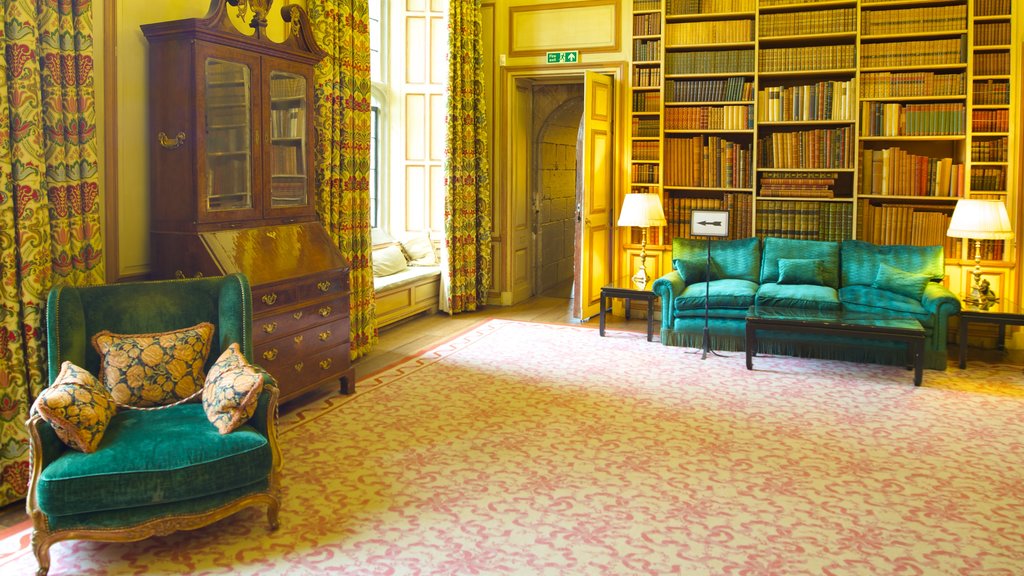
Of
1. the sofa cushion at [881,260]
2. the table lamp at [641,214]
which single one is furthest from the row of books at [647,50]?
the sofa cushion at [881,260]

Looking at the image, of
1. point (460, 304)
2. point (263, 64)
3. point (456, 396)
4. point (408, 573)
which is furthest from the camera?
point (460, 304)

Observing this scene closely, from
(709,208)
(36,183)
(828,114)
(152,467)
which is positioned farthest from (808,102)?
(152,467)

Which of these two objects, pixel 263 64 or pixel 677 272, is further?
pixel 677 272

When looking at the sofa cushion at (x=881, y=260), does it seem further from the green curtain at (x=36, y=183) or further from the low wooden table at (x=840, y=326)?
the green curtain at (x=36, y=183)

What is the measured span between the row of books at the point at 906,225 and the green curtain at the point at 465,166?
350cm

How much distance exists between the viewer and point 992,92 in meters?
6.58

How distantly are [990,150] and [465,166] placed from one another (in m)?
4.48

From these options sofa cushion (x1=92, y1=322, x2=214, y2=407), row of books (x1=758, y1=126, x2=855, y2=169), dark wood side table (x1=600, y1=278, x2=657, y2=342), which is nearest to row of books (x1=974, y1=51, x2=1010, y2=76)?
row of books (x1=758, y1=126, x2=855, y2=169)

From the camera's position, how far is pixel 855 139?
23.0 feet

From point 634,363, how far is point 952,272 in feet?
9.51

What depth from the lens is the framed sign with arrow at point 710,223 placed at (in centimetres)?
628

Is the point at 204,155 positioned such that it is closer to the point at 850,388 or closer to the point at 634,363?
the point at 634,363

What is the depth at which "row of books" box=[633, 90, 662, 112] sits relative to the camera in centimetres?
774

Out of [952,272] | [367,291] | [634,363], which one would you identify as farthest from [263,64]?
[952,272]
